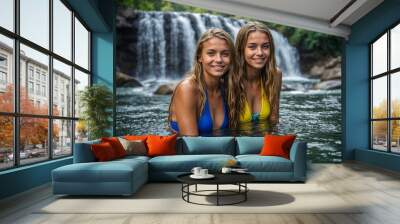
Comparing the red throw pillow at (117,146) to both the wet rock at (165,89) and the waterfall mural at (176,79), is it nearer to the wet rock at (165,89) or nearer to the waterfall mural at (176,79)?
the waterfall mural at (176,79)

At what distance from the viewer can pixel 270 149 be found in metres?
6.43

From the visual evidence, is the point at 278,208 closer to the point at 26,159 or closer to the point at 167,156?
the point at 167,156

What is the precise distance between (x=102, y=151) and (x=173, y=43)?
13.1ft

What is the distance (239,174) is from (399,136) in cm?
451

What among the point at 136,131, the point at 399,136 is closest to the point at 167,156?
the point at 136,131

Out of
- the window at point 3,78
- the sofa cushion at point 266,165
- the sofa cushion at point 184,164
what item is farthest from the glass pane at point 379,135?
the window at point 3,78

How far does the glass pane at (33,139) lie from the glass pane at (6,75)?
46 centimetres

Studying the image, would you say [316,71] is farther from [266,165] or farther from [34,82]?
[34,82]

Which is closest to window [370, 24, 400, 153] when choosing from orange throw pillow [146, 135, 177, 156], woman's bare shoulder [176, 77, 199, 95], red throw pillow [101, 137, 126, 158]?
Answer: woman's bare shoulder [176, 77, 199, 95]

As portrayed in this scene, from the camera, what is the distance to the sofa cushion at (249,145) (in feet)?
22.3

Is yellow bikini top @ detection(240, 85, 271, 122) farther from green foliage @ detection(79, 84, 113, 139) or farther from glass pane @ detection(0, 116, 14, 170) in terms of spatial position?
glass pane @ detection(0, 116, 14, 170)

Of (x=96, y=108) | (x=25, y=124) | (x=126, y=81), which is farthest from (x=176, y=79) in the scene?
(x=25, y=124)

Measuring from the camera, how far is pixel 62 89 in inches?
276

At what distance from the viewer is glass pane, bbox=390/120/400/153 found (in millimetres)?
7841
